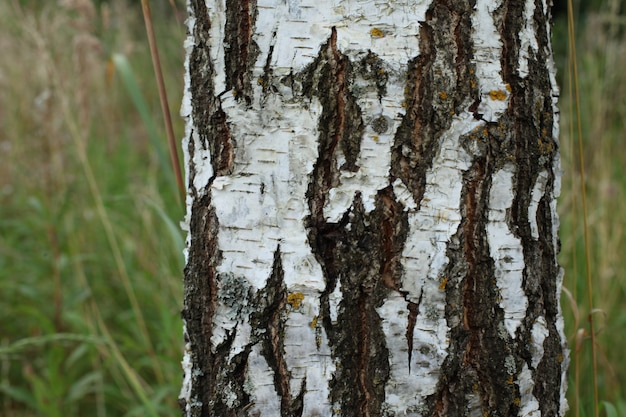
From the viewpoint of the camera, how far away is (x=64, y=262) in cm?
197

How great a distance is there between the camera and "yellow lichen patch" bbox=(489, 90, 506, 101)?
0.88 meters

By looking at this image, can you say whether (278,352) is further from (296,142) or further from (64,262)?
(64,262)

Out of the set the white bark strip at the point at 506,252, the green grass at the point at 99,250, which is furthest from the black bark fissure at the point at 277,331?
the green grass at the point at 99,250

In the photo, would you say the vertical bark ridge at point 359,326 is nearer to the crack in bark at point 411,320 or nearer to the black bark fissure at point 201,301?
the crack in bark at point 411,320

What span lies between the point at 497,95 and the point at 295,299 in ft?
1.39

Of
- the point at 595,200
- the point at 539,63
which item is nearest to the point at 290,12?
the point at 539,63

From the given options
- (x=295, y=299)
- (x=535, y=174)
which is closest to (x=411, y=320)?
(x=295, y=299)

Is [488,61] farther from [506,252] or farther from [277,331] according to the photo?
[277,331]

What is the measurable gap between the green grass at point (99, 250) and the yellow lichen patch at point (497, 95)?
2.29 ft

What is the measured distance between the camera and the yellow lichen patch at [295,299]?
A: 895mm

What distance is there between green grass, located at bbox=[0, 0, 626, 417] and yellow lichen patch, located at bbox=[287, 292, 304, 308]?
19.7 inches

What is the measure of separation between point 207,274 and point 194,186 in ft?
0.47

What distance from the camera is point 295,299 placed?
0.90 meters

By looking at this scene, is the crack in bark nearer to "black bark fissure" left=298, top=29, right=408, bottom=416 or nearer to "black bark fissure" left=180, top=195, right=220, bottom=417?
"black bark fissure" left=298, top=29, right=408, bottom=416
